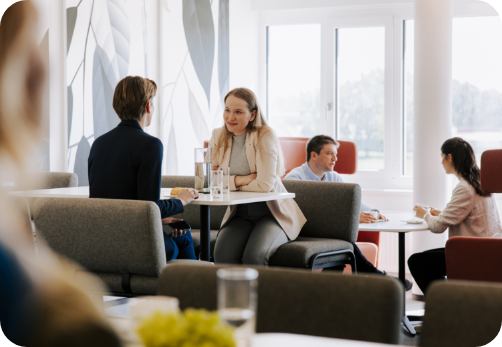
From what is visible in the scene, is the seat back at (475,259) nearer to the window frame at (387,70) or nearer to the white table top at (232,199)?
the white table top at (232,199)

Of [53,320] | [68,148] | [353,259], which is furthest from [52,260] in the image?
[68,148]

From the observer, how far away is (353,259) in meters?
3.29

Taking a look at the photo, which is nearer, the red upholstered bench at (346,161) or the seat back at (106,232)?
the seat back at (106,232)

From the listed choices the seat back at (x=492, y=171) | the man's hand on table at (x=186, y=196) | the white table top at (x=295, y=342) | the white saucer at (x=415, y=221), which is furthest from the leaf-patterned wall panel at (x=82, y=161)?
the white table top at (x=295, y=342)

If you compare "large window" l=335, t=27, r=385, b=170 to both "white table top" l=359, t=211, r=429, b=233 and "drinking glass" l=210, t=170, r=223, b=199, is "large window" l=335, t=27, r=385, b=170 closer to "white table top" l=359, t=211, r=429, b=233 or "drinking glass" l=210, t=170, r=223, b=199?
"white table top" l=359, t=211, r=429, b=233

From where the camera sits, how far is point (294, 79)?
21.0 feet

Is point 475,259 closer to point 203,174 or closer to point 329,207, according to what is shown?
point 329,207

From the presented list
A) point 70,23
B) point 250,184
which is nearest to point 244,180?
point 250,184

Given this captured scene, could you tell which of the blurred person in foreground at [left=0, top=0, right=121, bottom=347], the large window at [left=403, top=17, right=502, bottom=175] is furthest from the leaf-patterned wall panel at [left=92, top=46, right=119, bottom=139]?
the blurred person in foreground at [left=0, top=0, right=121, bottom=347]

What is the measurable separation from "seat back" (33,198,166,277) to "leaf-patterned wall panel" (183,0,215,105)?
11.1ft

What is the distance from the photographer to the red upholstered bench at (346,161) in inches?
161

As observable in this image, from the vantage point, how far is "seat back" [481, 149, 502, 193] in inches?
87.6

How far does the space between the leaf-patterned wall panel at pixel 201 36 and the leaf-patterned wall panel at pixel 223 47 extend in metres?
0.16

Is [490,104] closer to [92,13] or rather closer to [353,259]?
[353,259]
